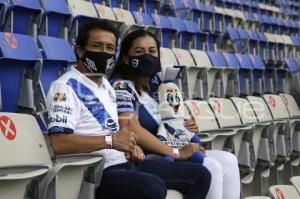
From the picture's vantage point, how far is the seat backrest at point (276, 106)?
402 centimetres

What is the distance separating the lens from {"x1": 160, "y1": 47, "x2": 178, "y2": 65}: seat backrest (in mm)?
4295

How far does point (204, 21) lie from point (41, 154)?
5.58 meters

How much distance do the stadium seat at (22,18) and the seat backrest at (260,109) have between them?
1.62 meters

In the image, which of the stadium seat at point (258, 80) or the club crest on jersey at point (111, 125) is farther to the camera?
the stadium seat at point (258, 80)

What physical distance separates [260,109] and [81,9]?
1786mm

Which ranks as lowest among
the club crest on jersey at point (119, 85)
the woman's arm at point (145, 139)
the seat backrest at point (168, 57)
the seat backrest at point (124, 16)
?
the woman's arm at point (145, 139)

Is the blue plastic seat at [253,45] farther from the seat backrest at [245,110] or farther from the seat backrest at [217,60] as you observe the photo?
the seat backrest at [245,110]

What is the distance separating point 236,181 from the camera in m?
2.39

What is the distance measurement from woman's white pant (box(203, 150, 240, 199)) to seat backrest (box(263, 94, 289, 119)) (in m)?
1.63

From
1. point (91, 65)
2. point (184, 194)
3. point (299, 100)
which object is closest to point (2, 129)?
point (91, 65)

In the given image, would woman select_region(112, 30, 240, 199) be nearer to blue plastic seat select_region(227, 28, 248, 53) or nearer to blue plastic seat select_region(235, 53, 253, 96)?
blue plastic seat select_region(235, 53, 253, 96)

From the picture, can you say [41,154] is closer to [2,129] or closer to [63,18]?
[2,129]

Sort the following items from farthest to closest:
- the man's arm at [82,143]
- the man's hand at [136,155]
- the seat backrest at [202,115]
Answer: the seat backrest at [202,115] < the man's hand at [136,155] < the man's arm at [82,143]

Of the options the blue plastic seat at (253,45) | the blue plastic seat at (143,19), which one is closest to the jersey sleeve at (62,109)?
the blue plastic seat at (143,19)
